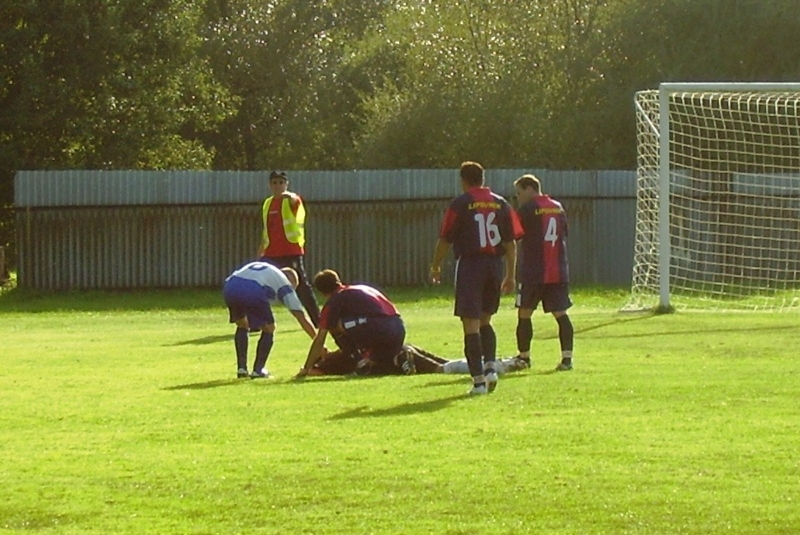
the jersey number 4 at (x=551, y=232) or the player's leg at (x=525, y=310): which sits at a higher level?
the jersey number 4 at (x=551, y=232)

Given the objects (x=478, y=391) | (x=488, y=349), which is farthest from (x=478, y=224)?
(x=478, y=391)

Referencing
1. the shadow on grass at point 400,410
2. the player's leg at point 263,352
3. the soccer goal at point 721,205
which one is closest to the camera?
the shadow on grass at point 400,410

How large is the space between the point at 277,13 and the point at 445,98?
13.2 meters

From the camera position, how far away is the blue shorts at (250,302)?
14.1 metres

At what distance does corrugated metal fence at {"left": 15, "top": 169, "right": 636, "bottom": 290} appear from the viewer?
1191 inches

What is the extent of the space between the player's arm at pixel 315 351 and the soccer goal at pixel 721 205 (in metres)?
9.77

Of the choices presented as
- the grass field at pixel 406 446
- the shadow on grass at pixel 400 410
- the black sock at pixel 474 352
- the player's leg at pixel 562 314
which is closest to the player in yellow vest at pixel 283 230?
the grass field at pixel 406 446

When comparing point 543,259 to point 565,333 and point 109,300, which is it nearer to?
point 565,333

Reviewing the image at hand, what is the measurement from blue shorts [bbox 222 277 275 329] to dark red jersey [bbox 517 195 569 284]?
2.27m

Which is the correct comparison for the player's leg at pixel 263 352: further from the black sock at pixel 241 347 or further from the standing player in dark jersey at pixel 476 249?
the standing player in dark jersey at pixel 476 249

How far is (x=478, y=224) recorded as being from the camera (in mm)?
12266

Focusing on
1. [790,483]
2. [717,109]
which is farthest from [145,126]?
[790,483]

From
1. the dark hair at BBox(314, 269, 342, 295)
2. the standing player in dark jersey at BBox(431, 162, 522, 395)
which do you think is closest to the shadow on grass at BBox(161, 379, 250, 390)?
the dark hair at BBox(314, 269, 342, 295)

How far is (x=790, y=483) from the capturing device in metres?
8.36
